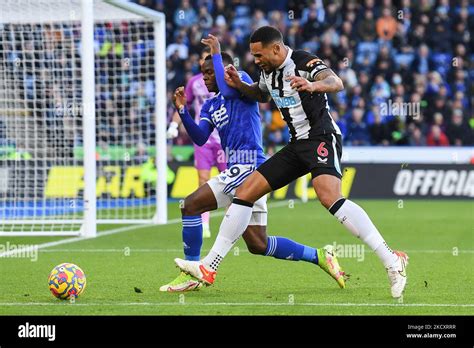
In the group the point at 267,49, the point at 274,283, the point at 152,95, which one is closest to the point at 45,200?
the point at 152,95

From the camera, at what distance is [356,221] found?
7.85 meters

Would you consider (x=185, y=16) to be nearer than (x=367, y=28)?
No

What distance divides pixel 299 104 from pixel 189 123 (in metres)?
→ 1.06

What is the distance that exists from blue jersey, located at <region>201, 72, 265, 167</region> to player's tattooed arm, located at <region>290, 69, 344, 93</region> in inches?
48.6

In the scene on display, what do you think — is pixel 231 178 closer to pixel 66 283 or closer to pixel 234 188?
pixel 234 188

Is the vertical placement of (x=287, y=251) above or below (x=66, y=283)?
above

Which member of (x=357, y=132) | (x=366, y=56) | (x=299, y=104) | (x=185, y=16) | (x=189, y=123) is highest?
(x=185, y=16)

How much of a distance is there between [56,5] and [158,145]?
2.62 m

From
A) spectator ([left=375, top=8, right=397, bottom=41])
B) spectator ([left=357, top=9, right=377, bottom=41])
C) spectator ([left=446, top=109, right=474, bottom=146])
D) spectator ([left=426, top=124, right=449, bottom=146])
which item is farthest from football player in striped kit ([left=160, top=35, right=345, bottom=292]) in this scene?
spectator ([left=375, top=8, right=397, bottom=41])

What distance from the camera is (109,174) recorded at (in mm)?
18750

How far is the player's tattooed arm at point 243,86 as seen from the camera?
28.0ft

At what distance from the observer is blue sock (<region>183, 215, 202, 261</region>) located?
342 inches

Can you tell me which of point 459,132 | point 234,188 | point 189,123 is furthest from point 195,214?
point 459,132

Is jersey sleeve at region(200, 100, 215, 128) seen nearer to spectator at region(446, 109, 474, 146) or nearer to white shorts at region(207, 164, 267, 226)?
white shorts at region(207, 164, 267, 226)
